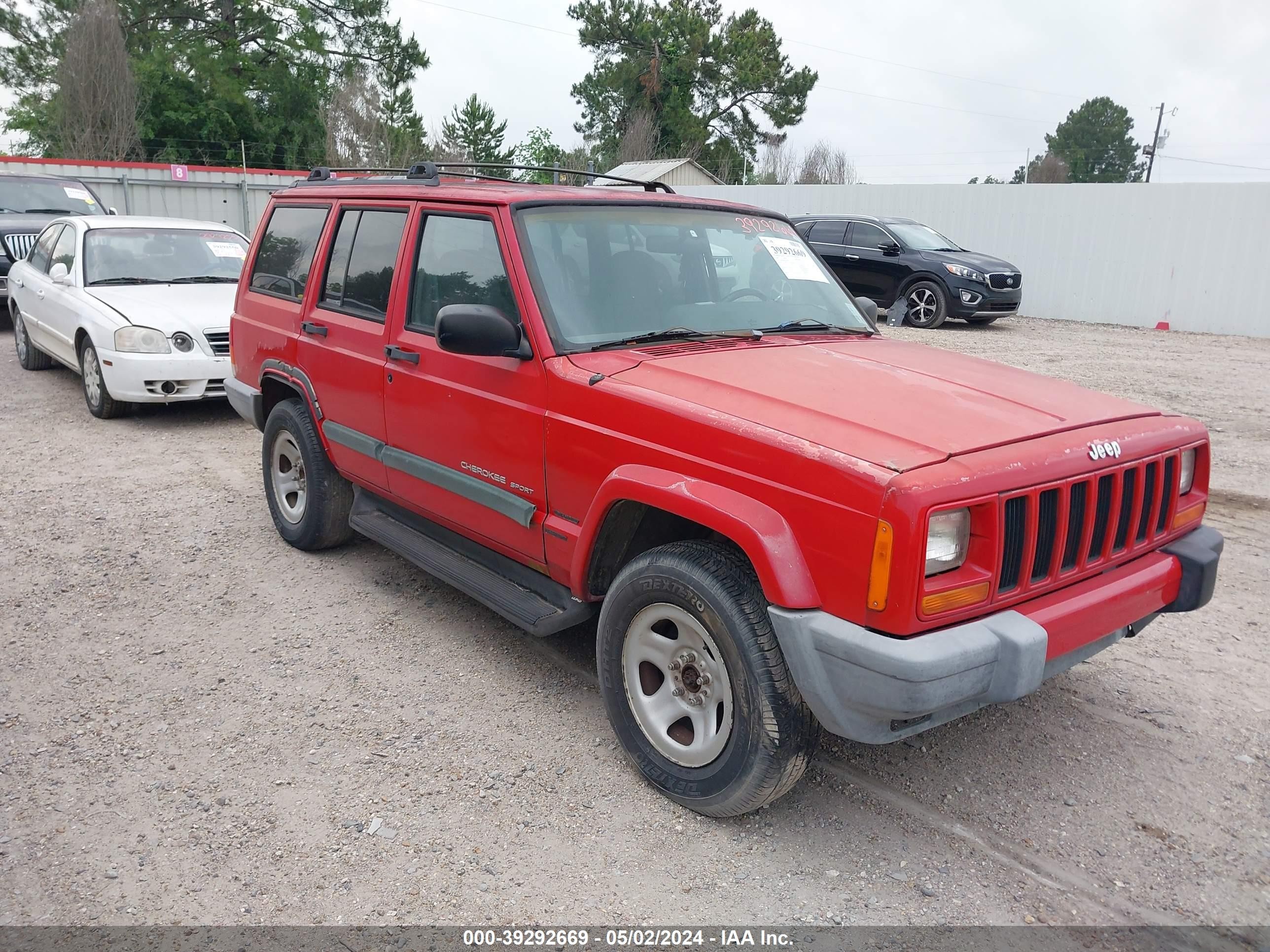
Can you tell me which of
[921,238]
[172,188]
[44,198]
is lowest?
[921,238]

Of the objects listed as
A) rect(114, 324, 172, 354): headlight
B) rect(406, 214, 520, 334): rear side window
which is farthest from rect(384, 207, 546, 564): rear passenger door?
rect(114, 324, 172, 354): headlight

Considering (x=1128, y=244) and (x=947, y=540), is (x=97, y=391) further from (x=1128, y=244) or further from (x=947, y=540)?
(x=1128, y=244)

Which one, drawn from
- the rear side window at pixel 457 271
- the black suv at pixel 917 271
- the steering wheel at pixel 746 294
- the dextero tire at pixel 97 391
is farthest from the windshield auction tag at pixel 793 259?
the black suv at pixel 917 271

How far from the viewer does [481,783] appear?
3.30 m

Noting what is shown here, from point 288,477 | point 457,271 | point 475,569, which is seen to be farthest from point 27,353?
point 475,569

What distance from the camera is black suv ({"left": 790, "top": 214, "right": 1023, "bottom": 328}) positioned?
14.9 m

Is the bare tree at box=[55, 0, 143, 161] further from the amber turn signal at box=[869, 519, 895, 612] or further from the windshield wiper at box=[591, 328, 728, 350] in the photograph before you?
the amber turn signal at box=[869, 519, 895, 612]

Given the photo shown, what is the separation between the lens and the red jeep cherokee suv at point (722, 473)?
262cm

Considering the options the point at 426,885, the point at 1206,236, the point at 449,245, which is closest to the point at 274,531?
the point at 449,245

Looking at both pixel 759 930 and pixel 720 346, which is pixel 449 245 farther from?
pixel 759 930

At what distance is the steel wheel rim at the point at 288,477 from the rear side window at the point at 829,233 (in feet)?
39.3

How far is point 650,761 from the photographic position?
3.22 m

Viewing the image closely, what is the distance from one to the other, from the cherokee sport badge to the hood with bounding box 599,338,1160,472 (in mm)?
104

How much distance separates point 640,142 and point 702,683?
44674 mm
